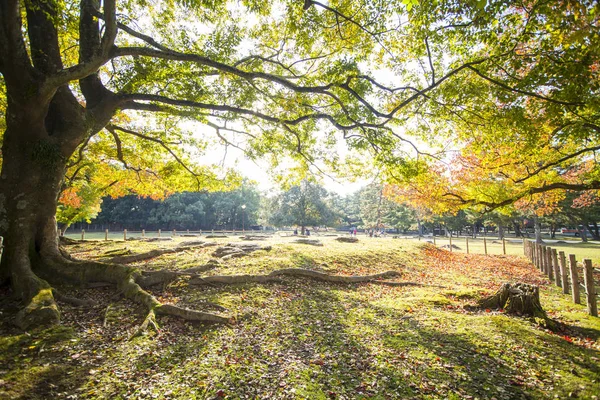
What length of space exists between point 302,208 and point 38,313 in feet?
137

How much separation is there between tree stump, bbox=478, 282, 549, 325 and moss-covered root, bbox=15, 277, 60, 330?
34.0ft

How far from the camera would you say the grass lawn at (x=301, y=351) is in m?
4.19

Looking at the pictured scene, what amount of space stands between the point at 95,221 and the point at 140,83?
204 feet

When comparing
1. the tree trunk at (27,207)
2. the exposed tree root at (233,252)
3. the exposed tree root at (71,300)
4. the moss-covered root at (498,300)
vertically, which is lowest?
the moss-covered root at (498,300)

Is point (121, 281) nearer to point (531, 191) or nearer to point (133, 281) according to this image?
point (133, 281)

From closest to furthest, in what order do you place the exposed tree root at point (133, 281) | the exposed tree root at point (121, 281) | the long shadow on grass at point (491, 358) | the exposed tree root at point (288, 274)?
the long shadow on grass at point (491, 358) < the exposed tree root at point (133, 281) < the exposed tree root at point (121, 281) < the exposed tree root at point (288, 274)

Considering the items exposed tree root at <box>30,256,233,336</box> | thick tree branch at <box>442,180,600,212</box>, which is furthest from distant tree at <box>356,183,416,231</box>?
exposed tree root at <box>30,256,233,336</box>

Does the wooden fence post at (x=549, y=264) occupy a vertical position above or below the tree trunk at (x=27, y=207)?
below

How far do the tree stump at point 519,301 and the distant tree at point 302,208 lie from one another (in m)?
38.7

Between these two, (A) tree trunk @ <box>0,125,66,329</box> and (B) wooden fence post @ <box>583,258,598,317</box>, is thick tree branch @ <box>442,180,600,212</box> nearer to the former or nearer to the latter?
(B) wooden fence post @ <box>583,258,598,317</box>

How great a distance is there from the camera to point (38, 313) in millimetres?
5594

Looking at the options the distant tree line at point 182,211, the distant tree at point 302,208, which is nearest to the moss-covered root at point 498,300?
the distant tree at point 302,208

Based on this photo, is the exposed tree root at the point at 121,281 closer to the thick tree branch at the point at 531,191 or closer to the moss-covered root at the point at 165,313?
the moss-covered root at the point at 165,313

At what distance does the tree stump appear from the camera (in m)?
7.32
